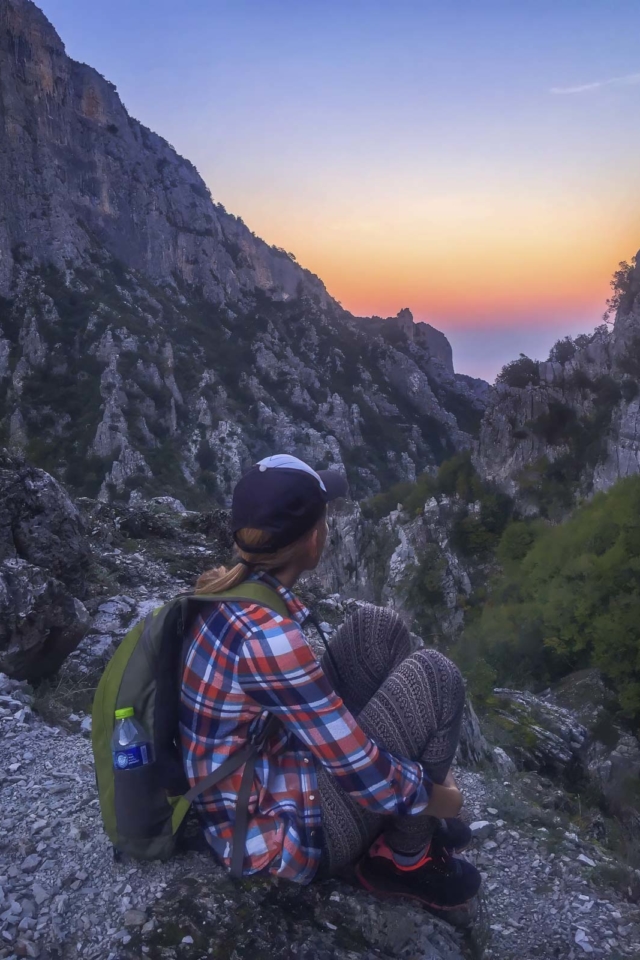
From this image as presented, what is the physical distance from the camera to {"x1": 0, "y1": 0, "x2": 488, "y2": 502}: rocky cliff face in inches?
1769

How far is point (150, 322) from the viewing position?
2181 inches

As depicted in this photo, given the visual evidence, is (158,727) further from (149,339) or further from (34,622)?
(149,339)

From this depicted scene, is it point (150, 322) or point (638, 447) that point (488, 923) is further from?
point (150, 322)

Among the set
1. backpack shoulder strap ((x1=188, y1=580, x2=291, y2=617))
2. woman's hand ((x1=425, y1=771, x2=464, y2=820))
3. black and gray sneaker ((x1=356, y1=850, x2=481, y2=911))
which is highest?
backpack shoulder strap ((x1=188, y1=580, x2=291, y2=617))

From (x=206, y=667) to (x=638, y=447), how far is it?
2496 cm

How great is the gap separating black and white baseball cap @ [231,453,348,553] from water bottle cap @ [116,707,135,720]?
1.99 feet

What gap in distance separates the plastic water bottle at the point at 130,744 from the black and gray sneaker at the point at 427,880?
0.92m

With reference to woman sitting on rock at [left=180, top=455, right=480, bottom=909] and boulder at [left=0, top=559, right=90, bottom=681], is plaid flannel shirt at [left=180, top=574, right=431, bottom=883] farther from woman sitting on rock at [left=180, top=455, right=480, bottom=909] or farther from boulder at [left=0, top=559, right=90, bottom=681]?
boulder at [left=0, top=559, right=90, bottom=681]

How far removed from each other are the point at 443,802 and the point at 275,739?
0.60m

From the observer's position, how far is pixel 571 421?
27.5 metres

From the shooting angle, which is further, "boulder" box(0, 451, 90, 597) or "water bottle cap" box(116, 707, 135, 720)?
"boulder" box(0, 451, 90, 597)

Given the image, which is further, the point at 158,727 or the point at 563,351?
the point at 563,351

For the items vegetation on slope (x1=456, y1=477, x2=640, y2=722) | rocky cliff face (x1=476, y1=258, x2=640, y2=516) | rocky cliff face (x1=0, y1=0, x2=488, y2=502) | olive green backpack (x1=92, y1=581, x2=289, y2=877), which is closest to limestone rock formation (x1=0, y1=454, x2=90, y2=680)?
olive green backpack (x1=92, y1=581, x2=289, y2=877)

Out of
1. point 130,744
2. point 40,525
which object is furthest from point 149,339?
point 130,744
